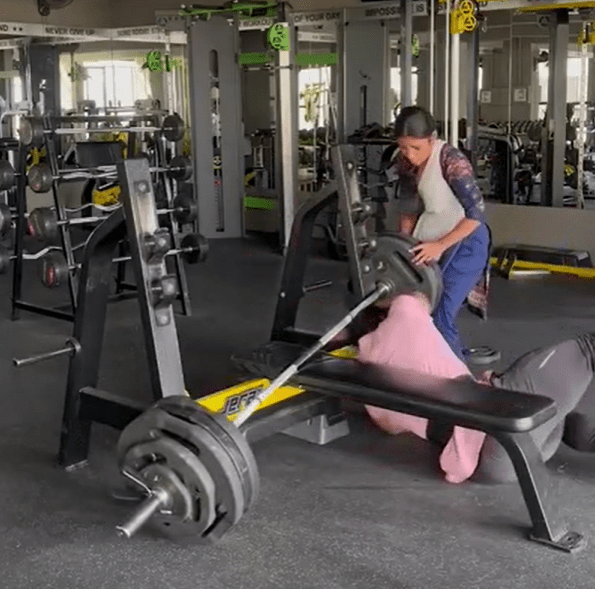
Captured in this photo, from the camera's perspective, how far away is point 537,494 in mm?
2402

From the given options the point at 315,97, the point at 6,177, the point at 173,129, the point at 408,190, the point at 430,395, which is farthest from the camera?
the point at 315,97

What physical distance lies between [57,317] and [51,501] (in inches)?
89.0

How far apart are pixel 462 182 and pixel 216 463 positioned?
5.83 ft

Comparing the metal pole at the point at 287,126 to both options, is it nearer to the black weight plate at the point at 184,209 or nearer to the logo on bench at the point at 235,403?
the black weight plate at the point at 184,209

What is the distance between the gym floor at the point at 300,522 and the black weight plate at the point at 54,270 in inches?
25.4

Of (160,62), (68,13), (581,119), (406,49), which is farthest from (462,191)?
(68,13)

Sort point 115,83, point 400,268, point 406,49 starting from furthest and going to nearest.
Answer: point 115,83 → point 406,49 → point 400,268

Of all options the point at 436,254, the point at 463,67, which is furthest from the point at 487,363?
the point at 463,67

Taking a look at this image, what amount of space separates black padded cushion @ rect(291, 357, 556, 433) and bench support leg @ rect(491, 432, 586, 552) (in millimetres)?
59

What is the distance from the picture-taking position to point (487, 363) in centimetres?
409

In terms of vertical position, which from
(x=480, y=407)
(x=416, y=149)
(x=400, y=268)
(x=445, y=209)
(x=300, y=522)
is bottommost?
(x=300, y=522)

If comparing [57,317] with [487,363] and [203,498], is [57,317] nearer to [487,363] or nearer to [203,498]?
[487,363]

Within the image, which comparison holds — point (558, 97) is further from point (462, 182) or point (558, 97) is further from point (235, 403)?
point (235, 403)

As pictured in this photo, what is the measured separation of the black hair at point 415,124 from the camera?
3.37 metres
